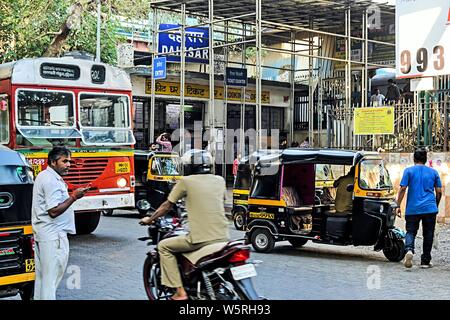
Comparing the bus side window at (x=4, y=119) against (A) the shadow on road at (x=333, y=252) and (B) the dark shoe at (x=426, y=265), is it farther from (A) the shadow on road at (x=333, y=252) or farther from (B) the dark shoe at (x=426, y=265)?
(B) the dark shoe at (x=426, y=265)

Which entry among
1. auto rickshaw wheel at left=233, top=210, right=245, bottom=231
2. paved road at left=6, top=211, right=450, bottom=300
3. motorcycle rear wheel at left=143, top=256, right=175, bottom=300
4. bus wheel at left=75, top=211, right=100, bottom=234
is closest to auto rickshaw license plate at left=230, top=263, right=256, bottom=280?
motorcycle rear wheel at left=143, top=256, right=175, bottom=300

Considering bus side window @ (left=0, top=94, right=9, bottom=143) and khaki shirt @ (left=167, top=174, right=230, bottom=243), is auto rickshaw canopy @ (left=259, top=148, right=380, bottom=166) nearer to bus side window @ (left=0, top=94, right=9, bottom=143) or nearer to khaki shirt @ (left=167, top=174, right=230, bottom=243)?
bus side window @ (left=0, top=94, right=9, bottom=143)

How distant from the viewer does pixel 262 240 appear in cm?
1118

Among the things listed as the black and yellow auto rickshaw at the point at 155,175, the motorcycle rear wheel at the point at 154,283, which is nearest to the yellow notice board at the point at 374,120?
the black and yellow auto rickshaw at the point at 155,175

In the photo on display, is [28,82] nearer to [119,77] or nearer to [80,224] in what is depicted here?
[119,77]

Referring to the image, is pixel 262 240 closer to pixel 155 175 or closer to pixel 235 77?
pixel 155 175

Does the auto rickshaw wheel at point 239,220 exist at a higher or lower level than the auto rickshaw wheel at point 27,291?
lower

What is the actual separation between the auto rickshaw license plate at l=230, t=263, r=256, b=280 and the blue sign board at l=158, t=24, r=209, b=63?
14.5 m

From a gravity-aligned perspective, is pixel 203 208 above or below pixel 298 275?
above

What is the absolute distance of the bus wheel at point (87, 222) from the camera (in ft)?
43.9

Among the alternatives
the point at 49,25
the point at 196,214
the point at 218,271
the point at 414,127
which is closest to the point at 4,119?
the point at 196,214

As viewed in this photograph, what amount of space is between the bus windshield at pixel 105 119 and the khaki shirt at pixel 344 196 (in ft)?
14.1

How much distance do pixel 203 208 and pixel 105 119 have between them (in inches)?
262
